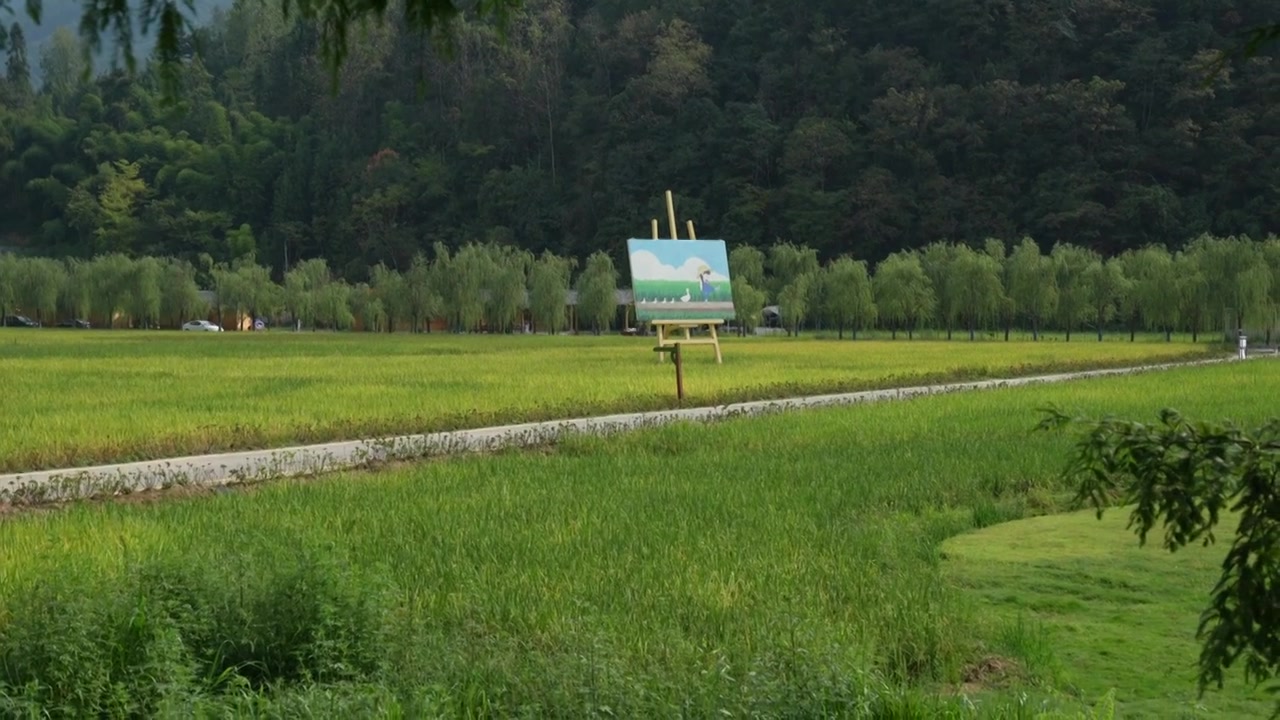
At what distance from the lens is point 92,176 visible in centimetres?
11450

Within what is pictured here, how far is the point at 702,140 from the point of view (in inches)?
3974

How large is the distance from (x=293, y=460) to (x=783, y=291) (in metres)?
63.0

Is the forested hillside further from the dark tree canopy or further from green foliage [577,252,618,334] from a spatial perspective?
the dark tree canopy

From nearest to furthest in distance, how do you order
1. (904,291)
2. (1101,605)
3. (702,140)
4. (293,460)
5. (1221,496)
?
1. (1221,496)
2. (1101,605)
3. (293,460)
4. (904,291)
5. (702,140)

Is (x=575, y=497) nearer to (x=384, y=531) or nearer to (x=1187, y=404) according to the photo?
(x=384, y=531)

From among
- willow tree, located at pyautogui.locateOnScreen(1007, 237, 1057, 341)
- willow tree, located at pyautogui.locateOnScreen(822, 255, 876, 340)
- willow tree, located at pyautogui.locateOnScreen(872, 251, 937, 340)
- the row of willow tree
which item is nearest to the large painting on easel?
the row of willow tree

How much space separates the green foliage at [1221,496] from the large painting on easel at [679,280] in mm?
25721

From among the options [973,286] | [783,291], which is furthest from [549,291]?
[973,286]

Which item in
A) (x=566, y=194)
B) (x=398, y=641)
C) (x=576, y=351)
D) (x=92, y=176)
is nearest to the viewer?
(x=398, y=641)

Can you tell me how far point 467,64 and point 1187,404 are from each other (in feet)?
328

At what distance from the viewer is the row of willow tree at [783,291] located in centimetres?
6003

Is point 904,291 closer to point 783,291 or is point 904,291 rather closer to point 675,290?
Answer: point 783,291

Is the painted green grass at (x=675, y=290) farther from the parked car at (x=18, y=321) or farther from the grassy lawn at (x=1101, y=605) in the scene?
the parked car at (x=18, y=321)

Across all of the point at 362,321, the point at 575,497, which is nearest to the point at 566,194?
the point at 362,321
